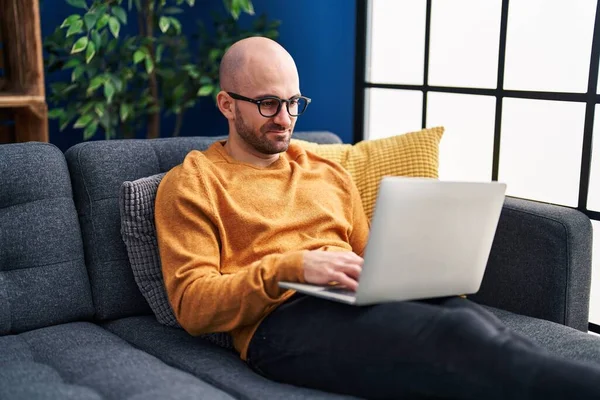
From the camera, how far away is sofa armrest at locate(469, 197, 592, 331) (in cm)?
181

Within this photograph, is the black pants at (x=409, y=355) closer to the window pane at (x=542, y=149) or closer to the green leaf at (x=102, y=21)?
the window pane at (x=542, y=149)

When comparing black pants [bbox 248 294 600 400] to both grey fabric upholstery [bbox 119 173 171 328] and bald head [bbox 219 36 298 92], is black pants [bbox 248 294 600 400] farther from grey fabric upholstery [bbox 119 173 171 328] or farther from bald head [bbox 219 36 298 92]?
bald head [bbox 219 36 298 92]

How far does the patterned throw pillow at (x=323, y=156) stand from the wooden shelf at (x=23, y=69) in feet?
3.01

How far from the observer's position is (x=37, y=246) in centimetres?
176

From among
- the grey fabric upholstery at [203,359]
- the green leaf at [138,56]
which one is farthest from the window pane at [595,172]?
the green leaf at [138,56]

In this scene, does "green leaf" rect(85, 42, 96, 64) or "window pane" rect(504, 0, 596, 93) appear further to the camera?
"green leaf" rect(85, 42, 96, 64)

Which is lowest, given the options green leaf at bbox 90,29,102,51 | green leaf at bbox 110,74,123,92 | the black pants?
the black pants

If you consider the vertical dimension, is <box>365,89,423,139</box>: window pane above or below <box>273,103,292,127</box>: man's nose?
below

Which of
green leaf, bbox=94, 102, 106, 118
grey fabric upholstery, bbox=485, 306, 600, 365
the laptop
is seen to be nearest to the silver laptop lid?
the laptop

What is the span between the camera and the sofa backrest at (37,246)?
5.71 ft

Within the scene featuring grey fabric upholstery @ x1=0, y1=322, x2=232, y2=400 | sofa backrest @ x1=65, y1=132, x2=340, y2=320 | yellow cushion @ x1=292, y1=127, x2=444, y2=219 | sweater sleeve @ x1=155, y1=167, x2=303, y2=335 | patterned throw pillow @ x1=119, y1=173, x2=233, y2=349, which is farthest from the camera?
yellow cushion @ x1=292, y1=127, x2=444, y2=219

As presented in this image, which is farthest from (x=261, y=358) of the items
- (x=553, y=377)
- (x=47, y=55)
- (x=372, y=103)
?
(x=47, y=55)

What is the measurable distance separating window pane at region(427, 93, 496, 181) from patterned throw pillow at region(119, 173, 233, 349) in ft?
4.07

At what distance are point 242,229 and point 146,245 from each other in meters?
0.24
